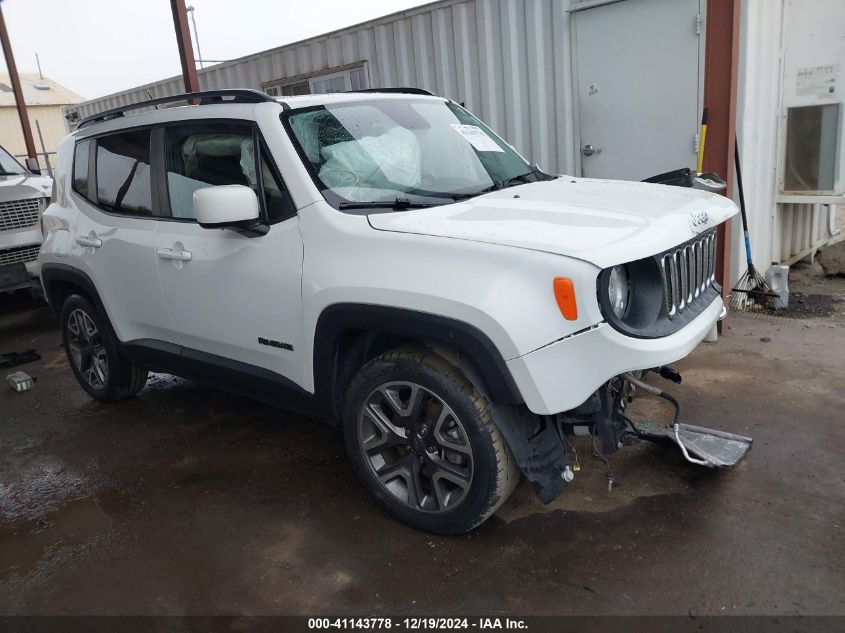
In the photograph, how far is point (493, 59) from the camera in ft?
24.4

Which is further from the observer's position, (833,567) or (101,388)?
(101,388)

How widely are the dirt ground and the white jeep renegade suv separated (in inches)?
13.3

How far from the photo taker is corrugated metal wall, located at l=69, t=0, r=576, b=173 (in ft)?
23.0

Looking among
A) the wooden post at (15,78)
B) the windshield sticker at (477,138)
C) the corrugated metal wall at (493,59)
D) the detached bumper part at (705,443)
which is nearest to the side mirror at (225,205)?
the windshield sticker at (477,138)

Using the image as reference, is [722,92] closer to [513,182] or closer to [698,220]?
[513,182]

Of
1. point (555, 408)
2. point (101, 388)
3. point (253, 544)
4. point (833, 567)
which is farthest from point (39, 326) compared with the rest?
point (833, 567)

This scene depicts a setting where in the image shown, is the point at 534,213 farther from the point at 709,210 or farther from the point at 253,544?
the point at 253,544

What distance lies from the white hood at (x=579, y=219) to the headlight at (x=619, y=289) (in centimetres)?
15

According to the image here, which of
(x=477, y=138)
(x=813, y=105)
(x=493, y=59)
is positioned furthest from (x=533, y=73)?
(x=477, y=138)

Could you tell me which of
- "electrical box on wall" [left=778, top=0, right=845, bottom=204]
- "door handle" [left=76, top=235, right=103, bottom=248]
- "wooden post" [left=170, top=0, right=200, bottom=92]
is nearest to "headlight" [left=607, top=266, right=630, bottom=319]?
"door handle" [left=76, top=235, right=103, bottom=248]

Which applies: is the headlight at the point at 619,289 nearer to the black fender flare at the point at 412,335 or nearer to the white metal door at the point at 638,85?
the black fender flare at the point at 412,335

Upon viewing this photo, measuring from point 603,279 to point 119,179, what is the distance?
305 cm

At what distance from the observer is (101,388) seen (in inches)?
191

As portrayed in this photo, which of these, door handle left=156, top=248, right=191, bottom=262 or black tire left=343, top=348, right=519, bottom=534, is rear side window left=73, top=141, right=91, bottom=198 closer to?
door handle left=156, top=248, right=191, bottom=262
